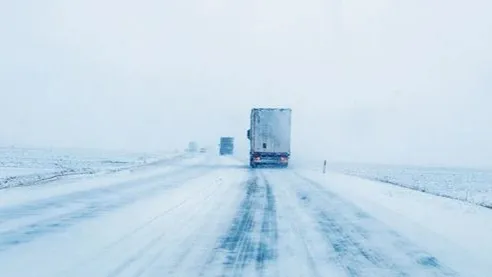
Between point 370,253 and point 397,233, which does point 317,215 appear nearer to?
point 397,233

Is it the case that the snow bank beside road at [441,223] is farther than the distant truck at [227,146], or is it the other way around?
the distant truck at [227,146]

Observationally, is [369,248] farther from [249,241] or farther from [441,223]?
[441,223]

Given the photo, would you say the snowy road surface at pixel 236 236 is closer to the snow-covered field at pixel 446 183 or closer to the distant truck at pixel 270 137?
the snow-covered field at pixel 446 183

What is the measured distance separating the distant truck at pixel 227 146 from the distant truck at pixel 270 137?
2157 inches

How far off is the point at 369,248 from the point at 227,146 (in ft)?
283

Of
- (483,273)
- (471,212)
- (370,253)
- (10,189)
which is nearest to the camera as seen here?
(483,273)

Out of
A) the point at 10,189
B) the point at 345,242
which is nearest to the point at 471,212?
the point at 345,242

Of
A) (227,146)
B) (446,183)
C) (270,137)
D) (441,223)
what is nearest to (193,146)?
(227,146)

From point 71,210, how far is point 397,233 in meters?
7.56

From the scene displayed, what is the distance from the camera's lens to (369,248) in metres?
8.48

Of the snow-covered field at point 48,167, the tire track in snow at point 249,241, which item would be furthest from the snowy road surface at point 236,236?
the snow-covered field at point 48,167

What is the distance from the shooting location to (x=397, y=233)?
10.1m

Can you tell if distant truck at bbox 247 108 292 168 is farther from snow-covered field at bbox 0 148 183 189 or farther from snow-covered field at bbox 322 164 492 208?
snow-covered field at bbox 0 148 183 189

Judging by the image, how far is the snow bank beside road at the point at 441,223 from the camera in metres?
8.14
